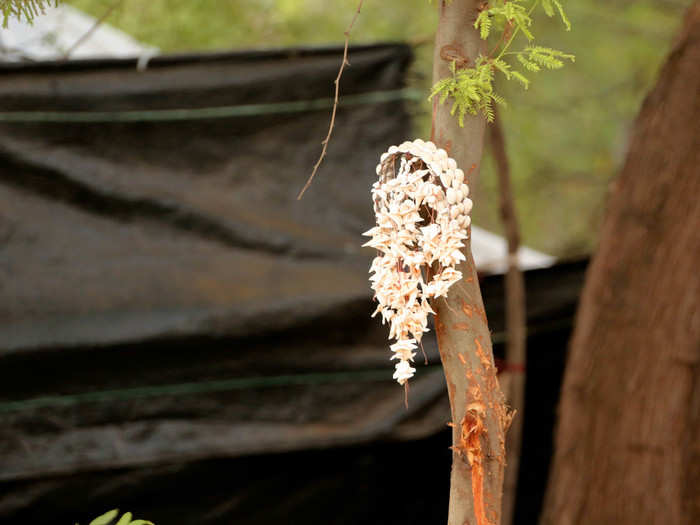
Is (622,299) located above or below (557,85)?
below

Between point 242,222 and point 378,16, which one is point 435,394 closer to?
point 242,222

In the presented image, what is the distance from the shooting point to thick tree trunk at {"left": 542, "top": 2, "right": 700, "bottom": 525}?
178 centimetres

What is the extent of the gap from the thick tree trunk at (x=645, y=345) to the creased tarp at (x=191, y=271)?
0.45 metres

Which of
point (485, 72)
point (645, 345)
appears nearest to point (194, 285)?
point (645, 345)

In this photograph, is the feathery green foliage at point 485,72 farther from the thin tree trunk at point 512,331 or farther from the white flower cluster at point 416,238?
the thin tree trunk at point 512,331

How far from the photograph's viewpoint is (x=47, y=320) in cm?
207

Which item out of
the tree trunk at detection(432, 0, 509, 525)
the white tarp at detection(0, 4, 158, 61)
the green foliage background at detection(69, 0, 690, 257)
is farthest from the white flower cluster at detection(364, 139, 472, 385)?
the green foliage background at detection(69, 0, 690, 257)

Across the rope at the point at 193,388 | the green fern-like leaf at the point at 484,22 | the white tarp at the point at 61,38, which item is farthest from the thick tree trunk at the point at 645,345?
the white tarp at the point at 61,38

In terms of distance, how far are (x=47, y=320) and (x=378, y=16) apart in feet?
12.0

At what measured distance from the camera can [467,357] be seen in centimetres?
103

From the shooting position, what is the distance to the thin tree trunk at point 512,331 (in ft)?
7.84

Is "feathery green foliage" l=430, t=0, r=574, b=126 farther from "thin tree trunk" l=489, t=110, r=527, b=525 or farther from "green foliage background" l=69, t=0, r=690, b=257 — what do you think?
"green foliage background" l=69, t=0, r=690, b=257

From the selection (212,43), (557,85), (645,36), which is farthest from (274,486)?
(557,85)

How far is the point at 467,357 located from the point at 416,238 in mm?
180
